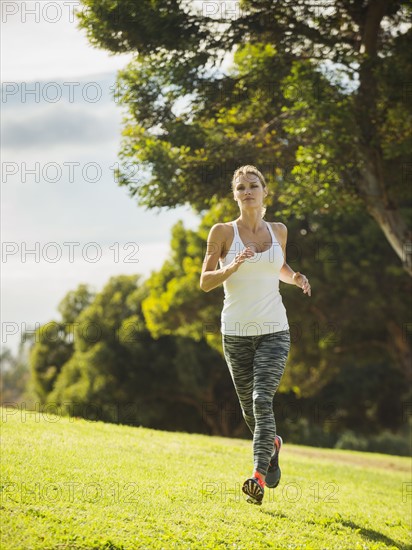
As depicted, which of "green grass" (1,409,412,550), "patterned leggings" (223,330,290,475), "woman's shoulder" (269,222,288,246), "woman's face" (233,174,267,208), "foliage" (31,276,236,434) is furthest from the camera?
"foliage" (31,276,236,434)

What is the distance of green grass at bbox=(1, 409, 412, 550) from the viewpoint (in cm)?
544

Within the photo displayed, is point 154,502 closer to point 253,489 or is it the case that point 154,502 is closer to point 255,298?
point 253,489

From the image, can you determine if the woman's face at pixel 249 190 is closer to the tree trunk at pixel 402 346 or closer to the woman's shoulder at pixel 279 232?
the woman's shoulder at pixel 279 232

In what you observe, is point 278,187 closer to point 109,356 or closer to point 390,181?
point 390,181

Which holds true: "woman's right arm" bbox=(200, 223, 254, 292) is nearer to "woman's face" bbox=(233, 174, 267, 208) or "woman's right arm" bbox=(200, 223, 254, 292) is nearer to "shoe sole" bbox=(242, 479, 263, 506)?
"woman's face" bbox=(233, 174, 267, 208)

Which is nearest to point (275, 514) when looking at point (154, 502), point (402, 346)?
point (154, 502)

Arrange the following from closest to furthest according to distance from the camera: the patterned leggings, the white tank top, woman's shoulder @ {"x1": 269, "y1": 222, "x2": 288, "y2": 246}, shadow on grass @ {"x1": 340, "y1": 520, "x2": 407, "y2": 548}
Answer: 1. the patterned leggings
2. the white tank top
3. woman's shoulder @ {"x1": 269, "y1": 222, "x2": 288, "y2": 246}
4. shadow on grass @ {"x1": 340, "y1": 520, "x2": 407, "y2": 548}

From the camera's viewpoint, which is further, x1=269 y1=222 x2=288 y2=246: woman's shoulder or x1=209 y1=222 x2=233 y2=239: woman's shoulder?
x1=269 y1=222 x2=288 y2=246: woman's shoulder

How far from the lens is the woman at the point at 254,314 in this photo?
6.18 m

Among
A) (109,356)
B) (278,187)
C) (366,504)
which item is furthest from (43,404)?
(366,504)

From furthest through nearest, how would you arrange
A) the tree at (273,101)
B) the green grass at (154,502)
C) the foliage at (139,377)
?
the foliage at (139,377)
the tree at (273,101)
the green grass at (154,502)

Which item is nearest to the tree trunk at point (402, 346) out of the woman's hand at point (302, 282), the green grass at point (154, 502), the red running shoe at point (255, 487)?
the green grass at point (154, 502)

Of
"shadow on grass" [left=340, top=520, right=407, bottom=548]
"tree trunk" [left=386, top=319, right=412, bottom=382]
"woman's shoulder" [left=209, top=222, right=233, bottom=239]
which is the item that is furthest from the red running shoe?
"tree trunk" [left=386, top=319, right=412, bottom=382]

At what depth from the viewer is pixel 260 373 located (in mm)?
6262
